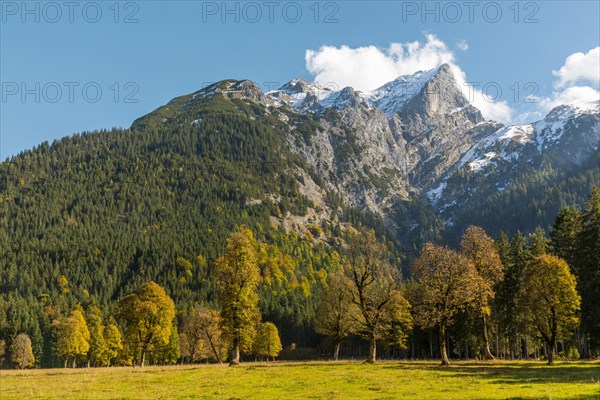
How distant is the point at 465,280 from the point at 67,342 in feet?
338

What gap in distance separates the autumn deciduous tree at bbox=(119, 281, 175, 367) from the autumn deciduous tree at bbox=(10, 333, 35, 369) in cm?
7662

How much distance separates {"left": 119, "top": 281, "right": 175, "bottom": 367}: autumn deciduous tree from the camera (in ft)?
→ 221

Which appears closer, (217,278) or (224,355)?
(217,278)

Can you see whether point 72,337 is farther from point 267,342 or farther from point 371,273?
point 371,273

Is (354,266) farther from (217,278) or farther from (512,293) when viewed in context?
(512,293)

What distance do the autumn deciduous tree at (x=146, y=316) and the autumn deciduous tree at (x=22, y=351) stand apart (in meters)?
76.6

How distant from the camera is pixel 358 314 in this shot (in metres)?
80.4

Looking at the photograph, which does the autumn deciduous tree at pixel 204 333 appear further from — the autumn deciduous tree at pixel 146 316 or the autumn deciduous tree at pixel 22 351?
the autumn deciduous tree at pixel 22 351

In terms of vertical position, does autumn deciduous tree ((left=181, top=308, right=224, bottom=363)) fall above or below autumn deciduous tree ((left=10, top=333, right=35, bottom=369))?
above

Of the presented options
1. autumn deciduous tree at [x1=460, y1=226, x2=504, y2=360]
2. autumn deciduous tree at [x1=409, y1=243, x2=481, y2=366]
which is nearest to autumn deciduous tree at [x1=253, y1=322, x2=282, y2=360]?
autumn deciduous tree at [x1=460, y1=226, x2=504, y2=360]

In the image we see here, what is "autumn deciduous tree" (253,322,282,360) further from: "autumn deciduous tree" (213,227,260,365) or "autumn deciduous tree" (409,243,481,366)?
"autumn deciduous tree" (409,243,481,366)

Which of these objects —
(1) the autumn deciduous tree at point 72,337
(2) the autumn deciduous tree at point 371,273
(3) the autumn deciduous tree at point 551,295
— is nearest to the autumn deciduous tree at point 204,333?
(1) the autumn deciduous tree at point 72,337

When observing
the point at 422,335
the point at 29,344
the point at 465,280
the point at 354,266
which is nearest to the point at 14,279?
the point at 29,344

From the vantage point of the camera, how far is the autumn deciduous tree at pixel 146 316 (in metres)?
67.4
